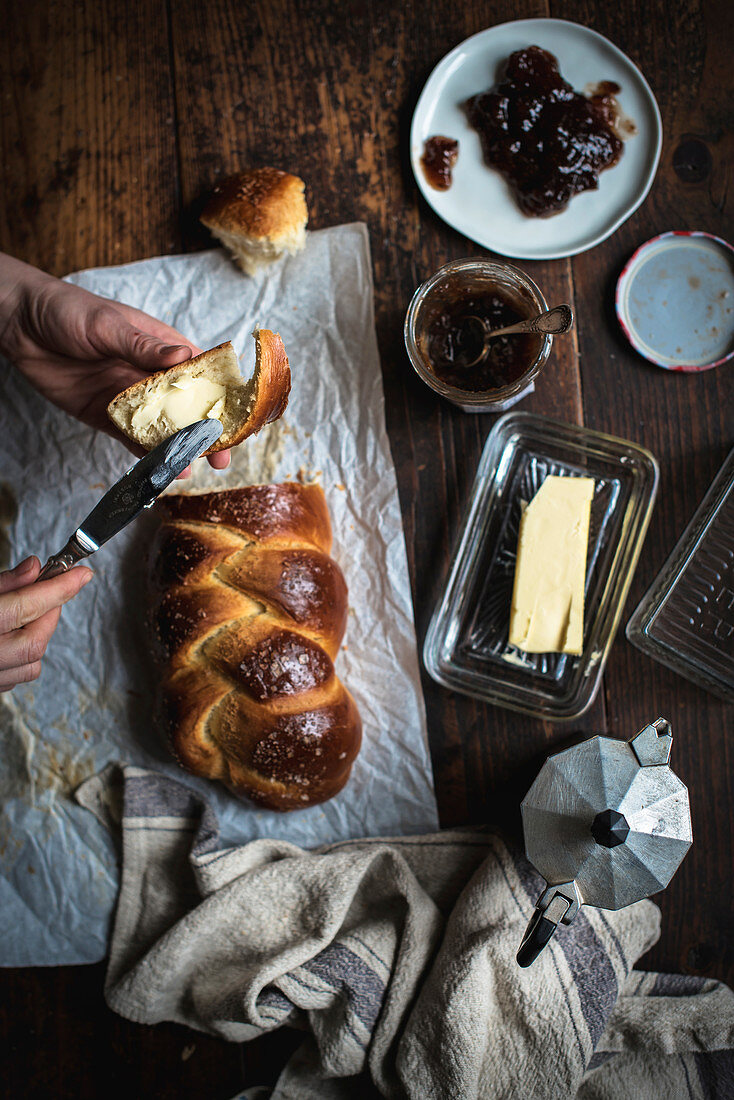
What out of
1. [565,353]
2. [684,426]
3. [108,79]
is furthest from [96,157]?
[684,426]

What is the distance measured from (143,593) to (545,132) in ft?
4.50

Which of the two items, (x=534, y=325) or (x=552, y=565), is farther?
(x=552, y=565)

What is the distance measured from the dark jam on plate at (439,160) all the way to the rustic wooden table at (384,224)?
7cm

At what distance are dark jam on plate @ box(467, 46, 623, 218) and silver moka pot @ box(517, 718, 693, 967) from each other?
115 centimetres

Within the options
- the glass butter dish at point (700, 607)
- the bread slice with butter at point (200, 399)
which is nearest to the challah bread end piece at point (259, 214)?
the bread slice with butter at point (200, 399)

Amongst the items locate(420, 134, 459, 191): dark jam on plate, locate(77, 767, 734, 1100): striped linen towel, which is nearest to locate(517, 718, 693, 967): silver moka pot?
locate(77, 767, 734, 1100): striped linen towel

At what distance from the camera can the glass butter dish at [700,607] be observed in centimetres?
155

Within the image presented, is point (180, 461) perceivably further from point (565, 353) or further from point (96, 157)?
point (96, 157)

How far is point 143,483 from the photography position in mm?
1172

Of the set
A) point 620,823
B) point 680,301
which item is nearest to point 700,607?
point 620,823

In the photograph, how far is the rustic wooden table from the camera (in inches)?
65.0

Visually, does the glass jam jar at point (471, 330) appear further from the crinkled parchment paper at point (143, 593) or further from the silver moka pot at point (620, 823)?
the silver moka pot at point (620, 823)

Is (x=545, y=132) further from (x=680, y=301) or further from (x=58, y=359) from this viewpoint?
(x=58, y=359)

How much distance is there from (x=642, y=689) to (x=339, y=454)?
877mm
